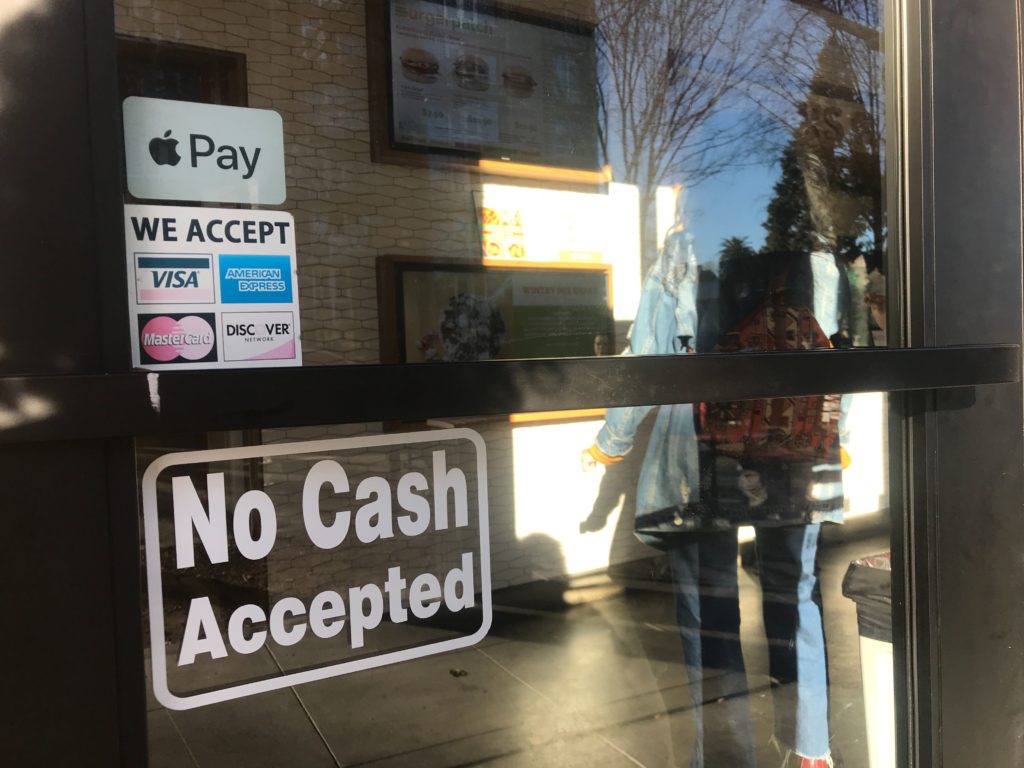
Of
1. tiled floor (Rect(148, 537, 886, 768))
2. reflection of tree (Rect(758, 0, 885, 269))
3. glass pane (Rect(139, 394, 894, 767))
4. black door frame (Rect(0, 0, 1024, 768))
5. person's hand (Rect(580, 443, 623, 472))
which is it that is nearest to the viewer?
black door frame (Rect(0, 0, 1024, 768))

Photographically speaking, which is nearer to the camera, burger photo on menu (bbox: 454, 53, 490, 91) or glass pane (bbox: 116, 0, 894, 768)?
glass pane (bbox: 116, 0, 894, 768)

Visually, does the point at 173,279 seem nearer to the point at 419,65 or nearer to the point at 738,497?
the point at 419,65

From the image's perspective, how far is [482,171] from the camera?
2504 mm

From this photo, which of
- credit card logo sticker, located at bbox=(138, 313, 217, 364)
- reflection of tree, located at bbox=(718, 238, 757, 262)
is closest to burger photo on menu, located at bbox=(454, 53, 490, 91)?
reflection of tree, located at bbox=(718, 238, 757, 262)

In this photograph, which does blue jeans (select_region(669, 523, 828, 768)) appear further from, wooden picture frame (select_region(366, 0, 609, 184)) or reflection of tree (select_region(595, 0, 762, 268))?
wooden picture frame (select_region(366, 0, 609, 184))

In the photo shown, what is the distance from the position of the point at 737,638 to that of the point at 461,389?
1.56 metres

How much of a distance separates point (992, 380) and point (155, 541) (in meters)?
1.65

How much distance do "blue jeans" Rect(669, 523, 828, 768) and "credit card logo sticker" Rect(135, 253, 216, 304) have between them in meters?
1.65

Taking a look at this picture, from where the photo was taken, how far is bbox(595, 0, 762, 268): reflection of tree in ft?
7.97

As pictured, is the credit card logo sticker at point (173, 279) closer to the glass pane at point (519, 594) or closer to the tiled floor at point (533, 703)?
the glass pane at point (519, 594)

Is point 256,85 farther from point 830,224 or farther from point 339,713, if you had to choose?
point 339,713

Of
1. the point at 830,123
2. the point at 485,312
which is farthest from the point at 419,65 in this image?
the point at 830,123

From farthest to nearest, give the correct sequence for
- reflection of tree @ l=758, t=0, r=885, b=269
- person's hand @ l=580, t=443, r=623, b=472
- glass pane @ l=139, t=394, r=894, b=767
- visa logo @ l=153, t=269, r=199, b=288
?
1. person's hand @ l=580, t=443, r=623, b=472
2. reflection of tree @ l=758, t=0, r=885, b=269
3. glass pane @ l=139, t=394, r=894, b=767
4. visa logo @ l=153, t=269, r=199, b=288

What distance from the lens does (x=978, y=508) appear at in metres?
1.69
